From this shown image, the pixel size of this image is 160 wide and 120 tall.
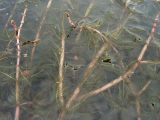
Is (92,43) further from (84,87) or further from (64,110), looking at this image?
(64,110)

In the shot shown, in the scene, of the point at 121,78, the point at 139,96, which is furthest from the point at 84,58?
the point at 139,96

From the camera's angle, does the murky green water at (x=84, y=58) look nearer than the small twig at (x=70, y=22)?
Yes

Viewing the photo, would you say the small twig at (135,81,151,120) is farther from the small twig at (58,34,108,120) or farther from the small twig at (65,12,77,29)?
the small twig at (65,12,77,29)

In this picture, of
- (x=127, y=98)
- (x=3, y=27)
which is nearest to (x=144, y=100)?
(x=127, y=98)

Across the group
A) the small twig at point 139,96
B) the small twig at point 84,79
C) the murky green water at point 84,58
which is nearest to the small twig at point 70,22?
the murky green water at point 84,58

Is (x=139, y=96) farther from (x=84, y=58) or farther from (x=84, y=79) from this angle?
(x=84, y=58)

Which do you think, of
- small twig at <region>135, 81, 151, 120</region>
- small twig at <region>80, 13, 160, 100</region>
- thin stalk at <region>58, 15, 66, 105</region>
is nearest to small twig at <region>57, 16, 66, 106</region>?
thin stalk at <region>58, 15, 66, 105</region>

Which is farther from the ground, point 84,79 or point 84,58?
point 84,58

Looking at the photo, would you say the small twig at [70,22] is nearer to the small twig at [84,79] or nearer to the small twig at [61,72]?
the small twig at [61,72]
